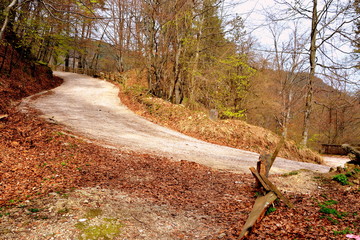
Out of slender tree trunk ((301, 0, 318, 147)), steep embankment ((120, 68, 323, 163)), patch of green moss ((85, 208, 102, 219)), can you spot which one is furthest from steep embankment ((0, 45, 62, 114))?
slender tree trunk ((301, 0, 318, 147))

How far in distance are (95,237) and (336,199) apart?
421 cm

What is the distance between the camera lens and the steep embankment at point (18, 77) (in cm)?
1170

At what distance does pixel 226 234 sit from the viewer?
9.82 feet

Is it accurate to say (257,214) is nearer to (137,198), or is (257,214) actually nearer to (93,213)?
(137,198)

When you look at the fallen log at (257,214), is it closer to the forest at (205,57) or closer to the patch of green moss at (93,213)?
the patch of green moss at (93,213)

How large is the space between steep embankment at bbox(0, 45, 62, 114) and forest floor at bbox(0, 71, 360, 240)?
5.08 meters

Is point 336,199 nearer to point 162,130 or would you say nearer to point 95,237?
point 95,237

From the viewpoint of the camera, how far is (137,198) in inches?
160

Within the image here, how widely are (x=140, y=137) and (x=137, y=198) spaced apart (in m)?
5.53

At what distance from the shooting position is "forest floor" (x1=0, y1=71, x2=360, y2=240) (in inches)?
115

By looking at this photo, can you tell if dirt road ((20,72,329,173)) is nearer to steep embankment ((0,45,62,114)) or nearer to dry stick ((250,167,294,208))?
steep embankment ((0,45,62,114))

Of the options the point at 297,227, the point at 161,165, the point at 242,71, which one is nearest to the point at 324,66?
the point at 242,71

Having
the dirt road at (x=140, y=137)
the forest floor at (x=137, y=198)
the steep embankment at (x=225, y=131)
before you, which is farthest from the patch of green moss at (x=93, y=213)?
the steep embankment at (x=225, y=131)

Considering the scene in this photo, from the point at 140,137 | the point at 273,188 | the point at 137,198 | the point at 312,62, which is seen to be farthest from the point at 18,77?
the point at 312,62
